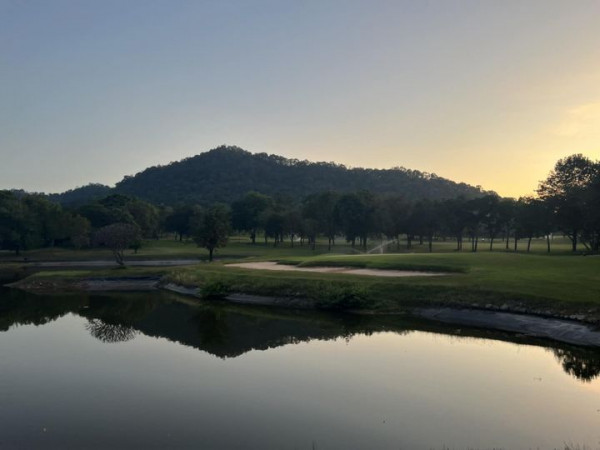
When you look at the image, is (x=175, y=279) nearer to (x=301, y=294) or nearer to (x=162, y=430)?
(x=301, y=294)

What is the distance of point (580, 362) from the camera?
2459 cm

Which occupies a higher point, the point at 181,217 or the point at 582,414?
the point at 181,217

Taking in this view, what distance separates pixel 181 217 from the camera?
132 metres

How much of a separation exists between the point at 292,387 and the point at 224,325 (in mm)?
15133

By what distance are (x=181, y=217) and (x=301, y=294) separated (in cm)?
9450

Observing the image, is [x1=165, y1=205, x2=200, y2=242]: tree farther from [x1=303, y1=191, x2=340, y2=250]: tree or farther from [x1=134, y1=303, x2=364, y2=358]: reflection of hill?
[x1=134, y1=303, x2=364, y2=358]: reflection of hill

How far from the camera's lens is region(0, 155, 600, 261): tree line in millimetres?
77875

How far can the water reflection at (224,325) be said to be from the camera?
2803cm

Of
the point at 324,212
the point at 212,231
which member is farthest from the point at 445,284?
the point at 324,212

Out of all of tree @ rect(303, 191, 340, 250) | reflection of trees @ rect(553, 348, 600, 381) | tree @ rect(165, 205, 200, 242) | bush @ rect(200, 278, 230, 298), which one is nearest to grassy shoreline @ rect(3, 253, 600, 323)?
bush @ rect(200, 278, 230, 298)

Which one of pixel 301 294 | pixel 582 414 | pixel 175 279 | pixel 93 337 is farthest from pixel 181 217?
pixel 582 414

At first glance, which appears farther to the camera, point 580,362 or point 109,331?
point 109,331

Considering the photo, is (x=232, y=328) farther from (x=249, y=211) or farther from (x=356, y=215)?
(x=249, y=211)

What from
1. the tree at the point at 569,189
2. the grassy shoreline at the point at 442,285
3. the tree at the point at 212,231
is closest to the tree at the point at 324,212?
the tree at the point at 212,231
